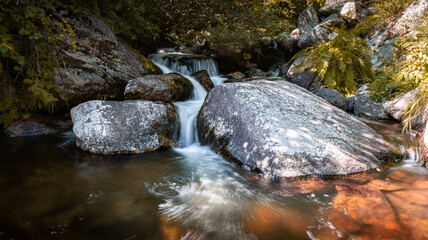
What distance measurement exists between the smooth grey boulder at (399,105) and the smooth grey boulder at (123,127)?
15.7 feet

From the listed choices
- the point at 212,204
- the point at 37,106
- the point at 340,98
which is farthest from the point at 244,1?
the point at 212,204

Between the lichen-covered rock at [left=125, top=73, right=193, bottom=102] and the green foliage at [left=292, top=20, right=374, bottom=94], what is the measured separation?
3925mm

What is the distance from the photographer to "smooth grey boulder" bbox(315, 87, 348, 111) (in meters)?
6.18

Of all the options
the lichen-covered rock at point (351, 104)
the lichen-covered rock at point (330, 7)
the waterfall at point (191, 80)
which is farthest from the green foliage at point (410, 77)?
the lichen-covered rock at point (330, 7)

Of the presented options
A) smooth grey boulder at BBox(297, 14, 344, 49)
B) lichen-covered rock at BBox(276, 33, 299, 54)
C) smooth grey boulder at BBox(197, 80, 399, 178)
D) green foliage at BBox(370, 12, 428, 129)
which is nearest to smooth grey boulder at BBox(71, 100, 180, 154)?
smooth grey boulder at BBox(197, 80, 399, 178)

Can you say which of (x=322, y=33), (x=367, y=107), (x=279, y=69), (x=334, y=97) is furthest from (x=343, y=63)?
(x=279, y=69)

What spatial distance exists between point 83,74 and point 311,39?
7.99 m

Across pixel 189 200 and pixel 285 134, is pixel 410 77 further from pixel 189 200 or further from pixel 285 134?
pixel 189 200

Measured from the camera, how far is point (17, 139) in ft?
13.7

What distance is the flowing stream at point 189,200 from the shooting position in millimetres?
2025

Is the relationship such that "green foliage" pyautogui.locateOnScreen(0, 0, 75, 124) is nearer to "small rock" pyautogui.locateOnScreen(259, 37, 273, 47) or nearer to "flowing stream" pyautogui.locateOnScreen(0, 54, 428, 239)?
"flowing stream" pyautogui.locateOnScreen(0, 54, 428, 239)

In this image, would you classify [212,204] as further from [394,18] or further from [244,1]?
[394,18]

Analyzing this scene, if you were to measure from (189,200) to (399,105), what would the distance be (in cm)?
514

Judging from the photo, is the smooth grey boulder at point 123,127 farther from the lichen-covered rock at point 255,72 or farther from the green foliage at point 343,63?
the lichen-covered rock at point 255,72
